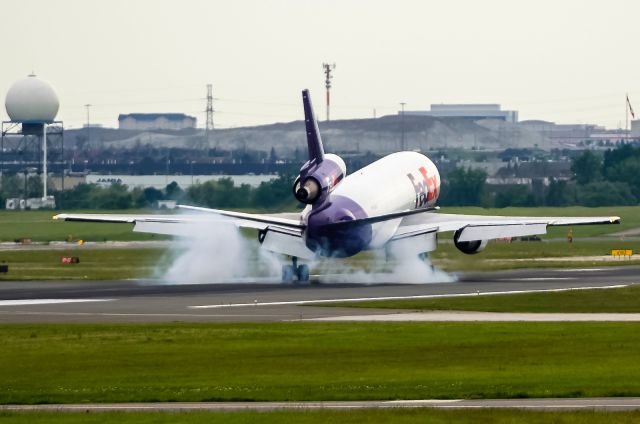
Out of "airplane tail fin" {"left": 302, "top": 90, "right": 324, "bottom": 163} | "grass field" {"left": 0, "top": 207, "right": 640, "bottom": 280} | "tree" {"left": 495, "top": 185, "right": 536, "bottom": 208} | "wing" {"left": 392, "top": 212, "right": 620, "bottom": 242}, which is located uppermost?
"airplane tail fin" {"left": 302, "top": 90, "right": 324, "bottom": 163}

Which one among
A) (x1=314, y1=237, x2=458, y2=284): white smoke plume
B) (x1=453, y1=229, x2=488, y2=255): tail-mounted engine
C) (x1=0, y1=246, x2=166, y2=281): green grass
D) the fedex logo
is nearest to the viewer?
(x1=314, y1=237, x2=458, y2=284): white smoke plume

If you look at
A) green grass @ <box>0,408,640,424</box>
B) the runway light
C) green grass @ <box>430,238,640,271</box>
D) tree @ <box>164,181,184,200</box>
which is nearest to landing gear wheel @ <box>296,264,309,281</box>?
green grass @ <box>430,238,640,271</box>

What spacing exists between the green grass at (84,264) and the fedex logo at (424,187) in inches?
671

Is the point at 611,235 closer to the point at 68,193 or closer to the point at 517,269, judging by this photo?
the point at 517,269

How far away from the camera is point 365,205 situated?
279ft

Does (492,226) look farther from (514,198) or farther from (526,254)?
(514,198)

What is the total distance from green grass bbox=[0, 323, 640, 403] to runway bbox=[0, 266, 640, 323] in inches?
210

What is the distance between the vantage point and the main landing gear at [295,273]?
86688mm

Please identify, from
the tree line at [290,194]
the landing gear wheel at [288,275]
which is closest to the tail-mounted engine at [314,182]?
the landing gear wheel at [288,275]

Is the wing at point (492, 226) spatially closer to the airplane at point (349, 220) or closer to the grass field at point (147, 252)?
the airplane at point (349, 220)

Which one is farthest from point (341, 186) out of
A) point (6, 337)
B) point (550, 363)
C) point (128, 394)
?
point (128, 394)

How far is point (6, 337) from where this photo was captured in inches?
2124

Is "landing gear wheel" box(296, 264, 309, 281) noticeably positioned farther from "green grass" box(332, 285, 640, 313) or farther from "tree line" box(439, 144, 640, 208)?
"tree line" box(439, 144, 640, 208)

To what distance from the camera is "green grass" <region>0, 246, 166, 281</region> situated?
311 ft
